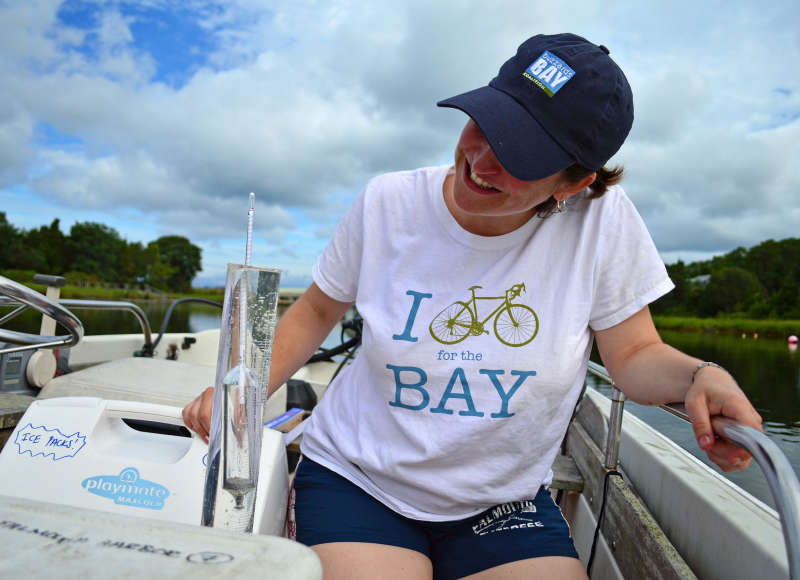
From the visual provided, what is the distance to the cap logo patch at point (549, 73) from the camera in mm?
987

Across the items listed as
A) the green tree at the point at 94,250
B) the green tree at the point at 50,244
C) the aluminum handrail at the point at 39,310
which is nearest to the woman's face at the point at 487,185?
the aluminum handrail at the point at 39,310

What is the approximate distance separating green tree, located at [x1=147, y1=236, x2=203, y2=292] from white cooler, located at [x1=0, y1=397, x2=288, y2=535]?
2419 inches

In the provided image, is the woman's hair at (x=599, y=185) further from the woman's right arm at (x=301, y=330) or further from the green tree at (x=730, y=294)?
the green tree at (x=730, y=294)

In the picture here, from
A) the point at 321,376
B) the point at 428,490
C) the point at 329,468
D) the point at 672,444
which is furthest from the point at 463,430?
the point at 321,376

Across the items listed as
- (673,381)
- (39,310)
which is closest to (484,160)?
(673,381)

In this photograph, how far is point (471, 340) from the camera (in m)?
1.13

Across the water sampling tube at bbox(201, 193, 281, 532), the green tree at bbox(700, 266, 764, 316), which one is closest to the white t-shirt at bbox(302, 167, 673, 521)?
the water sampling tube at bbox(201, 193, 281, 532)

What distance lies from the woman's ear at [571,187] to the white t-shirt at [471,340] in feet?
0.27

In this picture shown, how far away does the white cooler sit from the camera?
39.9 inches

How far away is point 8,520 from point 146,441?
2.57 ft

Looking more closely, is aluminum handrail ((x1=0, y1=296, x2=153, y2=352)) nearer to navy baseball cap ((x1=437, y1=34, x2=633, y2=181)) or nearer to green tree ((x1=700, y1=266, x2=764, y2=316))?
navy baseball cap ((x1=437, y1=34, x2=633, y2=181))

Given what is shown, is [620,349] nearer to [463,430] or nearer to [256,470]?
[463,430]

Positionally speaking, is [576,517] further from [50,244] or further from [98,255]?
[98,255]

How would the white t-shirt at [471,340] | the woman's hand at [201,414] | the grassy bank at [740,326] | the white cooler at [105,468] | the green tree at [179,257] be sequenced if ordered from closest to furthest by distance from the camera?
1. the woman's hand at [201,414]
2. the white cooler at [105,468]
3. the white t-shirt at [471,340]
4. the grassy bank at [740,326]
5. the green tree at [179,257]
